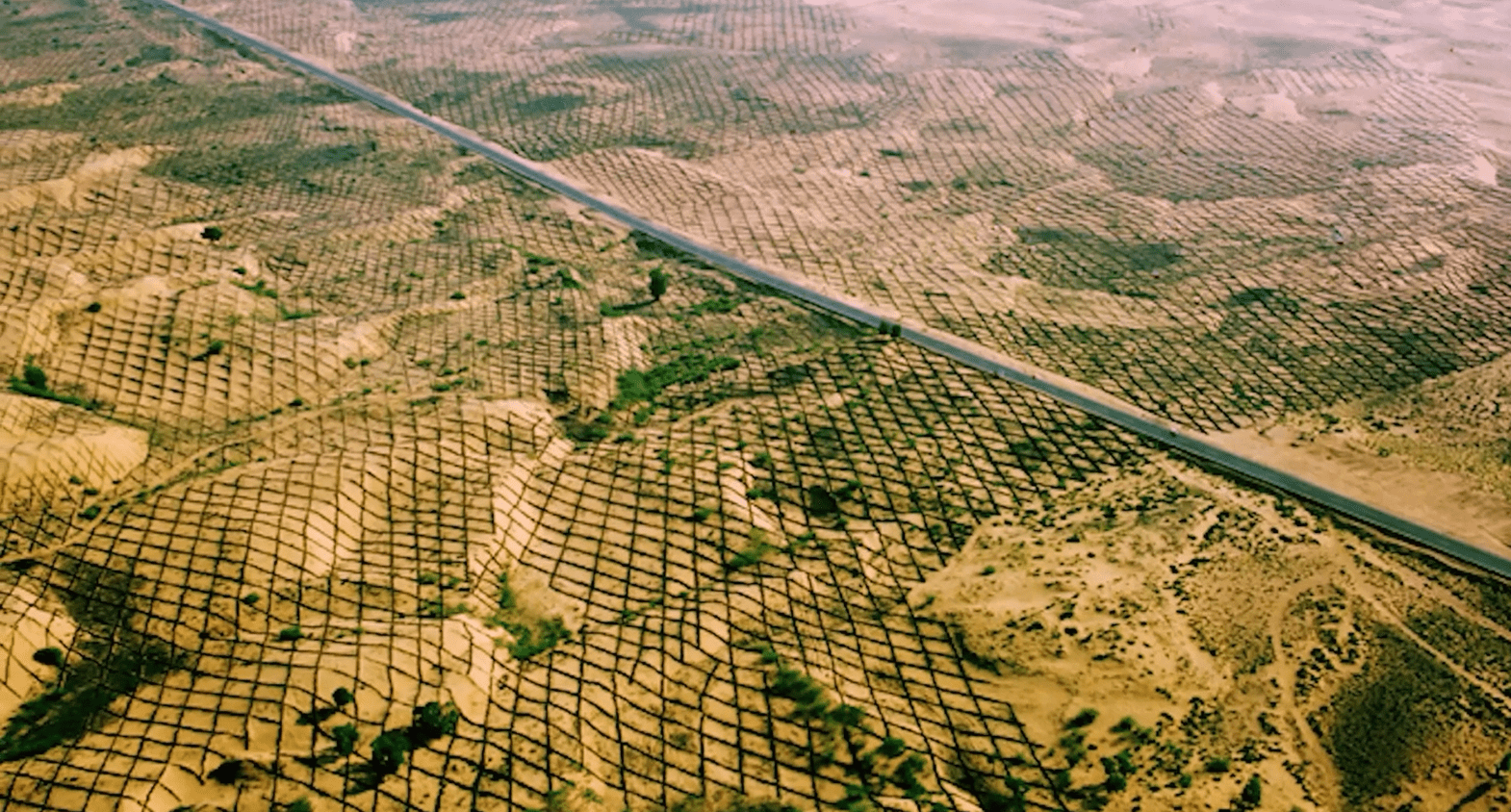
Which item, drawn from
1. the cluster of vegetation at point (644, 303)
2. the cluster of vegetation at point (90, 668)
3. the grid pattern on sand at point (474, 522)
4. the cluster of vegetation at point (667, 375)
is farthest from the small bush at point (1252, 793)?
the cluster of vegetation at point (644, 303)

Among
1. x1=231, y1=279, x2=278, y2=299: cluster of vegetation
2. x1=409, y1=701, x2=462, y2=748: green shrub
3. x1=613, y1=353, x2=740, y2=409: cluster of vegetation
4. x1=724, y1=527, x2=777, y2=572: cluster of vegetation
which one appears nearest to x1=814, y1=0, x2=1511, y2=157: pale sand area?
x1=613, y1=353, x2=740, y2=409: cluster of vegetation

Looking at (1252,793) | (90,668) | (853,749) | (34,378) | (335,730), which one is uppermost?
(1252,793)

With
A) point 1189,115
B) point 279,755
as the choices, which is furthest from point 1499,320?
point 279,755

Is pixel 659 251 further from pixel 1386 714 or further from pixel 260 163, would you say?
pixel 1386 714

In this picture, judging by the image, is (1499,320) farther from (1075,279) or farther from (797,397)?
(797,397)

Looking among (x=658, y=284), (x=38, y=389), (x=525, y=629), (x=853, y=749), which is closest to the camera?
(x=853, y=749)

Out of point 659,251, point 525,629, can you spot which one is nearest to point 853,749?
point 525,629

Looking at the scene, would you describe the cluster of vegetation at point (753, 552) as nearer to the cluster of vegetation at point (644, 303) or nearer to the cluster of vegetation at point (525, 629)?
the cluster of vegetation at point (525, 629)
